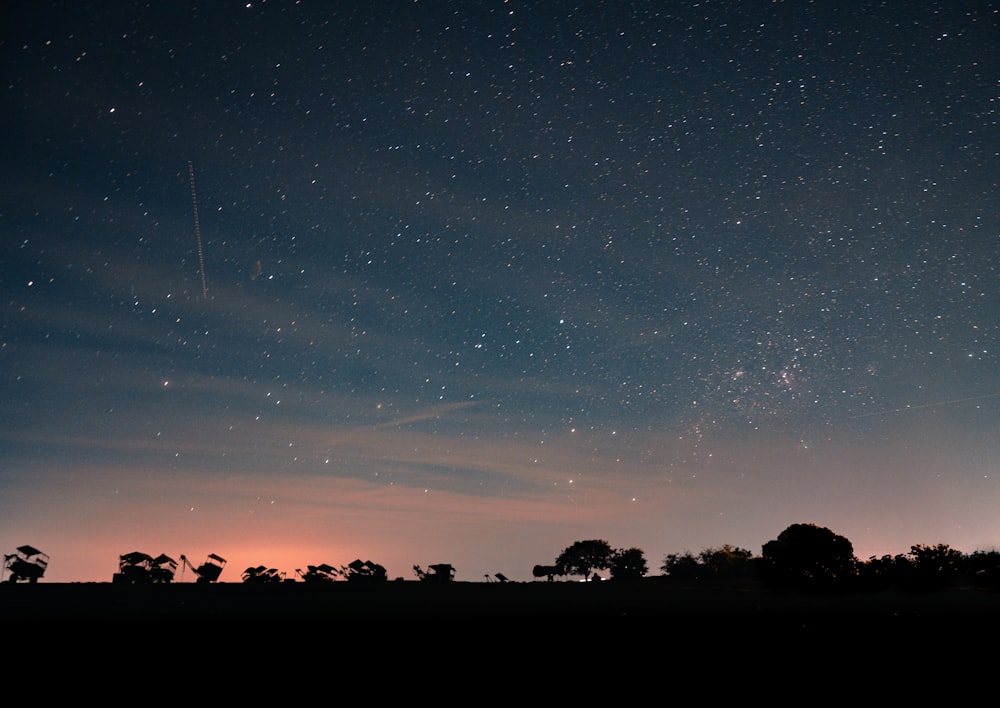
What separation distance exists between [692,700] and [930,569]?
82.8m

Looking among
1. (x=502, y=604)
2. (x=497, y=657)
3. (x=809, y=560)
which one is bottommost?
(x=502, y=604)

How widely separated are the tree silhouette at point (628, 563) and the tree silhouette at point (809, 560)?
86571 mm

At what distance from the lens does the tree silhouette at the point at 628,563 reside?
16288 cm

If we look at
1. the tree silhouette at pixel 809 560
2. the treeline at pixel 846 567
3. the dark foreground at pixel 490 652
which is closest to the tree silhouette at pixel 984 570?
the treeline at pixel 846 567

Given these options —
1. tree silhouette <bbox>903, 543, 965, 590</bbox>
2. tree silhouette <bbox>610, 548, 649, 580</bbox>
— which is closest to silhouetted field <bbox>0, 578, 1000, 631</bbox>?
tree silhouette <bbox>903, 543, 965, 590</bbox>

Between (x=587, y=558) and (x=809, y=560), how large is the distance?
96.9 metres

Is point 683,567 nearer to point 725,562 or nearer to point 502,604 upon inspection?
point 725,562

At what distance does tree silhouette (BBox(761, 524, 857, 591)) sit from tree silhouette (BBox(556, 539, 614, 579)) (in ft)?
296

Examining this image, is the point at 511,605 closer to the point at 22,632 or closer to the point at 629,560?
the point at 22,632

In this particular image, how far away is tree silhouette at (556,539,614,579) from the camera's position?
16738 cm

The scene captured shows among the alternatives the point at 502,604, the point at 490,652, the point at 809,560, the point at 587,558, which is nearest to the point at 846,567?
the point at 809,560

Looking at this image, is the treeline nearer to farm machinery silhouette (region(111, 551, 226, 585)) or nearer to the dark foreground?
the dark foreground

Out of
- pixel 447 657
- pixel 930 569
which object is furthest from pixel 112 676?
pixel 930 569

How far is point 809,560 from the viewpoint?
2995 inches
